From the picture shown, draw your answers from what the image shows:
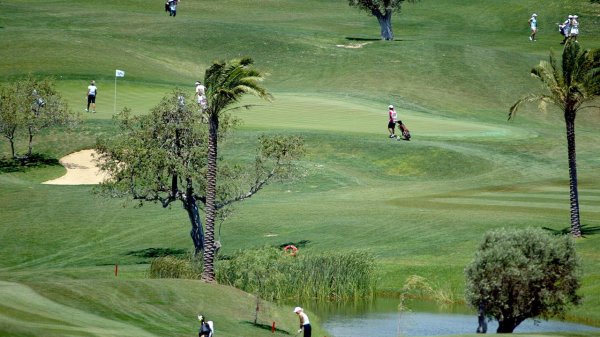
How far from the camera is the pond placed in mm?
42719

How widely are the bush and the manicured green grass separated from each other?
2.02 metres

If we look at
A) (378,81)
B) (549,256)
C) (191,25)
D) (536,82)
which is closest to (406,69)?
(378,81)

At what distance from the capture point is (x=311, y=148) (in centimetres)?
7706

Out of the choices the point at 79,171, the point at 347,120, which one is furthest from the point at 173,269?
the point at 347,120

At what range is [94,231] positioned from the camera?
191 ft

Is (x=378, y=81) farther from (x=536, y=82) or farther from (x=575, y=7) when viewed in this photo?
(x=575, y=7)

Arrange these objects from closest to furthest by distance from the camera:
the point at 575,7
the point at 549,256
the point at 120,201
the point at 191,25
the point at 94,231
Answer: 1. the point at 549,256
2. the point at 94,231
3. the point at 120,201
4. the point at 191,25
5. the point at 575,7

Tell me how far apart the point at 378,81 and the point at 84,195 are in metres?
46.3

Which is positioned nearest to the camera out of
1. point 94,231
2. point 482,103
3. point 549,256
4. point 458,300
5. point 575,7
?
point 549,256

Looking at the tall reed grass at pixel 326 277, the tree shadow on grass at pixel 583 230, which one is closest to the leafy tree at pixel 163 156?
the tall reed grass at pixel 326 277

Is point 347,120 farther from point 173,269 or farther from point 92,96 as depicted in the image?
point 173,269

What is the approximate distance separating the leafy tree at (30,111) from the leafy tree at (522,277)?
37.8m

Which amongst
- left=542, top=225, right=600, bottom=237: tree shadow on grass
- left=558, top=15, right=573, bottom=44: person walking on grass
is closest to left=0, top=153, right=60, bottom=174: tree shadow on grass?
left=542, top=225, right=600, bottom=237: tree shadow on grass

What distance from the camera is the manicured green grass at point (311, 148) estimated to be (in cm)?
4288
